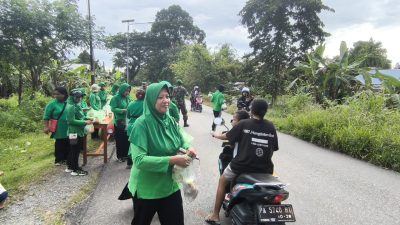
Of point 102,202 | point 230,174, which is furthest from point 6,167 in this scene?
point 230,174

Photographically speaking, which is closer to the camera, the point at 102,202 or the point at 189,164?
the point at 189,164

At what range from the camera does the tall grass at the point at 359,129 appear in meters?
8.50

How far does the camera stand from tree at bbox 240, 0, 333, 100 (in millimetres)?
25203

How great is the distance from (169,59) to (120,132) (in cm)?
4709

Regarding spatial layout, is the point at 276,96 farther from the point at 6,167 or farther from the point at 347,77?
the point at 6,167

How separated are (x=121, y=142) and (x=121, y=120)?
519 millimetres

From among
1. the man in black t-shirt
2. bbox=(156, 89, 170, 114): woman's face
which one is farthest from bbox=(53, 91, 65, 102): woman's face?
bbox=(156, 89, 170, 114): woman's face

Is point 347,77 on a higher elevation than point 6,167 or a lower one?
higher

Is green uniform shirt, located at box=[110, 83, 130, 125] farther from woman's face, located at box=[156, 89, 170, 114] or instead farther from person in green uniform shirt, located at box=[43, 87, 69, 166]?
woman's face, located at box=[156, 89, 170, 114]

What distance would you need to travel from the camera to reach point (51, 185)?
636 cm

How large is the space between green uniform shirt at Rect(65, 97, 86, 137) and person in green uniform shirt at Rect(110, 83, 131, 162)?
107 centimetres

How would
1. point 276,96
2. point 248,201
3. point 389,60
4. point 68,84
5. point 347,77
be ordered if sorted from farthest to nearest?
point 389,60 → point 276,96 → point 68,84 → point 347,77 → point 248,201

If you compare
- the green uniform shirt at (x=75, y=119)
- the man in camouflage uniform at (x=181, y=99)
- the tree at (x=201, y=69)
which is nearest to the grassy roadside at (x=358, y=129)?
the man in camouflage uniform at (x=181, y=99)

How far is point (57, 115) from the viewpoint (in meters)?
7.30
